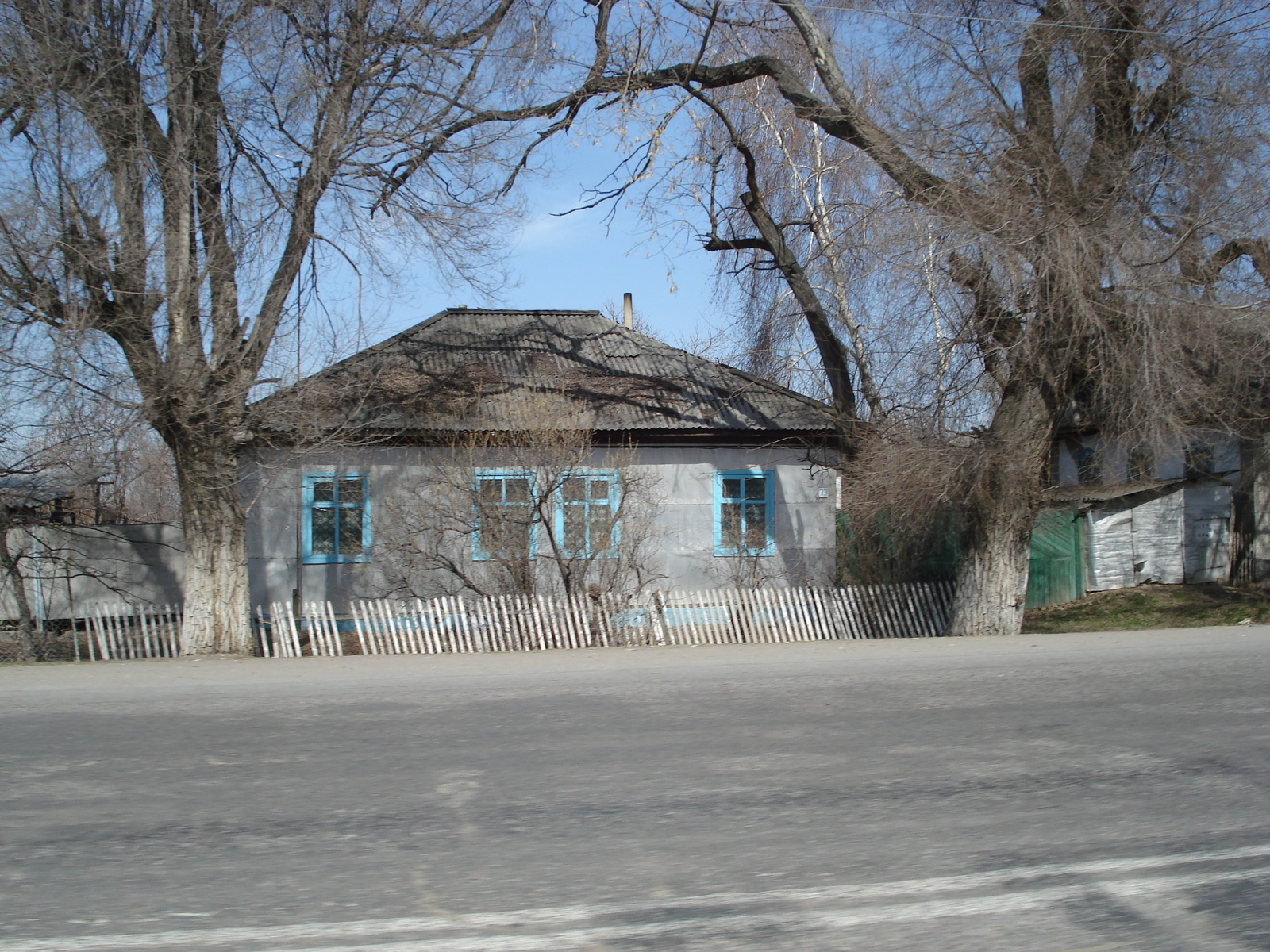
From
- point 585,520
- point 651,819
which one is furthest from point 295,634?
point 651,819

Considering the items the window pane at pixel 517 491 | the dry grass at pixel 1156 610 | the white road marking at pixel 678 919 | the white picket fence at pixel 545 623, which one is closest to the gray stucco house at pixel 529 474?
the window pane at pixel 517 491

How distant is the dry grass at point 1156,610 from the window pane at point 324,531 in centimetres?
1141

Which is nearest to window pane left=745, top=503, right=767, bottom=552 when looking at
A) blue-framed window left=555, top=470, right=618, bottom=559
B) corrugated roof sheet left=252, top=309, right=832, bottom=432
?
corrugated roof sheet left=252, top=309, right=832, bottom=432

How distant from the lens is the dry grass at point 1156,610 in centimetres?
1568

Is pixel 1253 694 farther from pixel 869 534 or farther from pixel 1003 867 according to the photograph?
pixel 869 534

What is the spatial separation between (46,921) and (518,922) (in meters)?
1.71

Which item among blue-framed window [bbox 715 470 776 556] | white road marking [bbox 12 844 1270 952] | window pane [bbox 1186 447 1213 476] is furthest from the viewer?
window pane [bbox 1186 447 1213 476]

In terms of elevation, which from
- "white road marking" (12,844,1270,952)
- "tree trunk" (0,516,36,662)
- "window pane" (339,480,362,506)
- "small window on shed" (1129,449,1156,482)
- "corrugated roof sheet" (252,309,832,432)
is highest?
"corrugated roof sheet" (252,309,832,432)

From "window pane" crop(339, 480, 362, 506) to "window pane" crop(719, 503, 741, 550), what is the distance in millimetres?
6207

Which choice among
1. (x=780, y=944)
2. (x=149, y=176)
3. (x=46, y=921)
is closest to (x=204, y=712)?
(x=46, y=921)

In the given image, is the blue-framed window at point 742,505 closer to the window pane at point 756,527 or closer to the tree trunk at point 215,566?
the window pane at point 756,527

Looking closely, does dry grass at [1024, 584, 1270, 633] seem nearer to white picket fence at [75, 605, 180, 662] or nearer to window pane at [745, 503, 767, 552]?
window pane at [745, 503, 767, 552]

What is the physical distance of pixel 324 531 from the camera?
54.2ft

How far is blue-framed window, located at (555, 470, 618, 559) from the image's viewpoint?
13883mm
